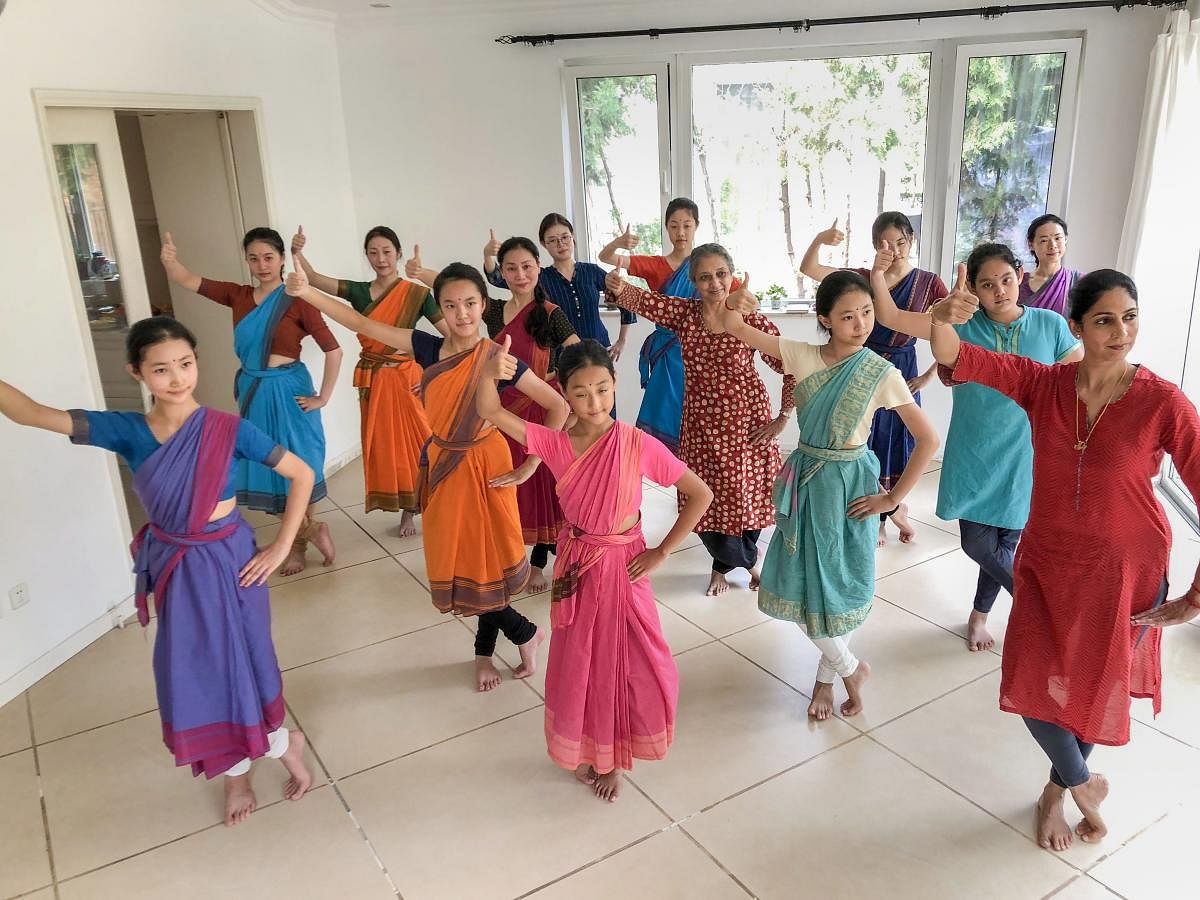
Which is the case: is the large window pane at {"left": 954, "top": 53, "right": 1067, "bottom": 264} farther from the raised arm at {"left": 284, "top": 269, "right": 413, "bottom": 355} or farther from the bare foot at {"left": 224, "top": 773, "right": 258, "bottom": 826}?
the bare foot at {"left": 224, "top": 773, "right": 258, "bottom": 826}

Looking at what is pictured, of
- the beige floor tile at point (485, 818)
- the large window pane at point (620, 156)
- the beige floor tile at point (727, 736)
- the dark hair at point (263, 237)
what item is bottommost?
the beige floor tile at point (485, 818)

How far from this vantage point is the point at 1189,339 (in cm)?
433

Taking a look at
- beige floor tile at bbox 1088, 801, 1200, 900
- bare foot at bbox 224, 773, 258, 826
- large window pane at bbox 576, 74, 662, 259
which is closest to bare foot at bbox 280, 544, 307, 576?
bare foot at bbox 224, 773, 258, 826

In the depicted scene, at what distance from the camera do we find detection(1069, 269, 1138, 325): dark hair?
1.84 metres

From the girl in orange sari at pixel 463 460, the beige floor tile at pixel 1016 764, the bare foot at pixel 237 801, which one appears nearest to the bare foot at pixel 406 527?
the girl in orange sari at pixel 463 460

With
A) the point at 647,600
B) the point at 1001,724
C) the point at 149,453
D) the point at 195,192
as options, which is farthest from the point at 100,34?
the point at 1001,724

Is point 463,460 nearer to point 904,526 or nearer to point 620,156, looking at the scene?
point 904,526

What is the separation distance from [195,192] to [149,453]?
124 inches

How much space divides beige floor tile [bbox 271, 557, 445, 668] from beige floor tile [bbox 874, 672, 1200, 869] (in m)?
1.84

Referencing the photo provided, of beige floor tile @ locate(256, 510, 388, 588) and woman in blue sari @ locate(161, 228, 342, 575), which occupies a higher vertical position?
woman in blue sari @ locate(161, 228, 342, 575)

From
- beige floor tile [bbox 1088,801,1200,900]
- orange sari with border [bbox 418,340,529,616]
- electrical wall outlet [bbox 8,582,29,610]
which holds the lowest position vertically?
beige floor tile [bbox 1088,801,1200,900]

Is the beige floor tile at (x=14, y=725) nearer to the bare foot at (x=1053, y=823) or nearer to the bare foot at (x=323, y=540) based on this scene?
the bare foot at (x=323, y=540)

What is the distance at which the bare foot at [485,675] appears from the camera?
2939mm

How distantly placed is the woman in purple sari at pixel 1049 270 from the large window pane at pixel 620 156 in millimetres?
2418
